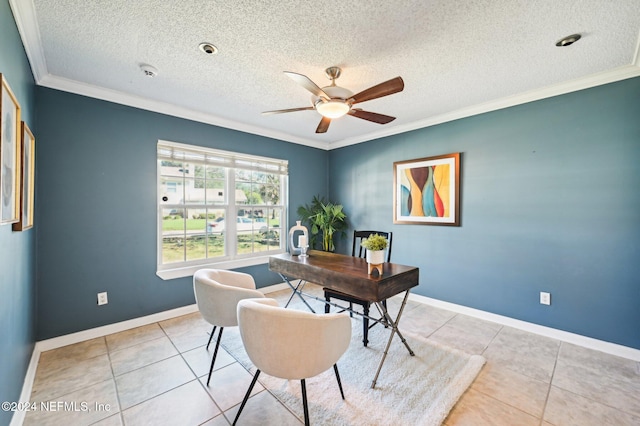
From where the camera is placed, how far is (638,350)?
2250 mm

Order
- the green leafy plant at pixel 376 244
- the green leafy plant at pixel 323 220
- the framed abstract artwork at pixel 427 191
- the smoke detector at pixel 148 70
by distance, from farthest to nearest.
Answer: the green leafy plant at pixel 323 220 → the framed abstract artwork at pixel 427 191 → the smoke detector at pixel 148 70 → the green leafy plant at pixel 376 244

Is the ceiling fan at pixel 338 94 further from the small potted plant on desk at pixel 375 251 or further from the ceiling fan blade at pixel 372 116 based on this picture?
the small potted plant on desk at pixel 375 251

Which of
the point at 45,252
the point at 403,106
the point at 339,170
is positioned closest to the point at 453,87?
the point at 403,106

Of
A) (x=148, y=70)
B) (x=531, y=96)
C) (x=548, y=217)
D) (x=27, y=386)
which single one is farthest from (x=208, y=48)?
(x=548, y=217)

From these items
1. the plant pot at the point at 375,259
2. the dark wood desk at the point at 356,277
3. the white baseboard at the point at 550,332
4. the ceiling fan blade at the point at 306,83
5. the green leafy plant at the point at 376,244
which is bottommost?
the white baseboard at the point at 550,332

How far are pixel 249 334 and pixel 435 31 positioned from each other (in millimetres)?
2275

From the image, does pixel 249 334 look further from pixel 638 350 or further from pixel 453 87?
pixel 638 350

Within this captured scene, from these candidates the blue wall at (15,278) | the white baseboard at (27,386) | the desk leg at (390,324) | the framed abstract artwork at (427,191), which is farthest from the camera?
the framed abstract artwork at (427,191)

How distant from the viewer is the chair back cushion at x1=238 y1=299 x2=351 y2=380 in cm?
131

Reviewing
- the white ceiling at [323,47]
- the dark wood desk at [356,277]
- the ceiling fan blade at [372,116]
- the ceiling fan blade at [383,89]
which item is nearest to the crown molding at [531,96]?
the white ceiling at [323,47]

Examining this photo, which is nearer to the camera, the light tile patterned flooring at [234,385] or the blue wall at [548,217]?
the light tile patterned flooring at [234,385]

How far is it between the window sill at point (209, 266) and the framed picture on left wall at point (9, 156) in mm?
1675

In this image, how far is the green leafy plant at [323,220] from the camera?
174 inches

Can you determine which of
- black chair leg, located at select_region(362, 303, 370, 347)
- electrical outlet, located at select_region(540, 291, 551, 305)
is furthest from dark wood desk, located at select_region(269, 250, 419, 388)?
electrical outlet, located at select_region(540, 291, 551, 305)
